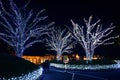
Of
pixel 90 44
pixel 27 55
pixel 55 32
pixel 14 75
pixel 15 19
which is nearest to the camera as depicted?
pixel 14 75

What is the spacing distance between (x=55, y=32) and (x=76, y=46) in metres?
11.1

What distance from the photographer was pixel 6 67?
1494cm

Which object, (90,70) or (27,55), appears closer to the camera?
(90,70)

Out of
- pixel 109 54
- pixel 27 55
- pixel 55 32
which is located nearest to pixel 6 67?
pixel 55 32

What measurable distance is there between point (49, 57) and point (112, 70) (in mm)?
31912

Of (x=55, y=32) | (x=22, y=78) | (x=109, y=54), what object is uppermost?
(x=55, y=32)

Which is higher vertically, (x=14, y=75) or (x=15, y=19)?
(x=15, y=19)

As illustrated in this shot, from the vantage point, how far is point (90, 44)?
38812 millimetres

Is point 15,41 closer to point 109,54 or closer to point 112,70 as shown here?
point 112,70

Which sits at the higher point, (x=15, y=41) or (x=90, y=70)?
(x=15, y=41)

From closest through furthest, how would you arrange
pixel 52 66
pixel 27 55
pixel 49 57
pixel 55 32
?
1. pixel 52 66
2. pixel 55 32
3. pixel 27 55
4. pixel 49 57

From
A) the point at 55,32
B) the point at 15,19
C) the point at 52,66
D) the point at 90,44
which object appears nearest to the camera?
the point at 15,19

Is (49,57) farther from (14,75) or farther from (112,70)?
(14,75)

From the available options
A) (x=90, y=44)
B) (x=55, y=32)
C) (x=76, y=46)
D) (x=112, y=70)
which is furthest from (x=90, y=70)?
(x=76, y=46)
